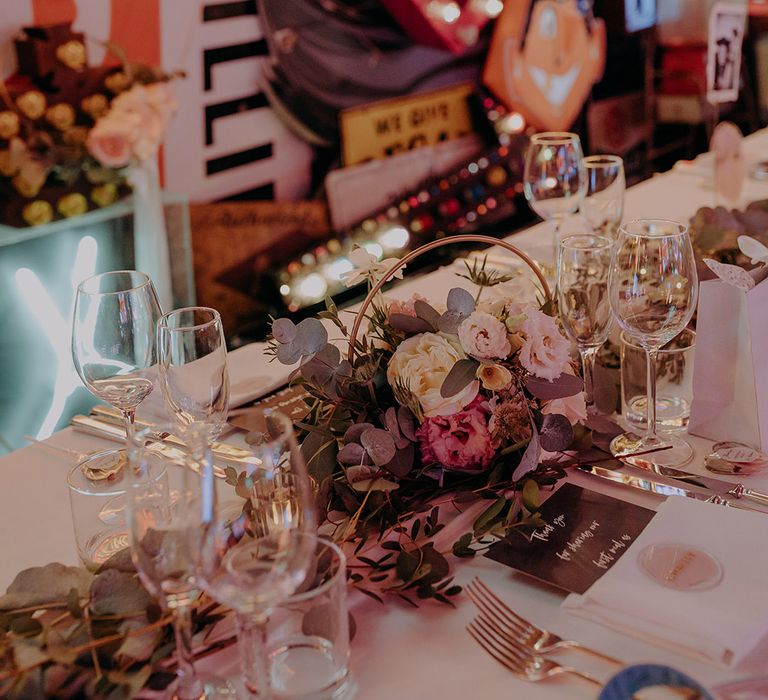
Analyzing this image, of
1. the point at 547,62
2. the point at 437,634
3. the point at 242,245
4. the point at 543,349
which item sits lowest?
the point at 242,245

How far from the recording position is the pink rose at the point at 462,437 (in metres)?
0.97

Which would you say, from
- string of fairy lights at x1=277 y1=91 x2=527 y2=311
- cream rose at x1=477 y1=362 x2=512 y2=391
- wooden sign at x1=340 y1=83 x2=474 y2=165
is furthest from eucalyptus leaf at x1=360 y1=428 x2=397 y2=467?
wooden sign at x1=340 y1=83 x2=474 y2=165

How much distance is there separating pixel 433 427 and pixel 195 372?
0.91 ft

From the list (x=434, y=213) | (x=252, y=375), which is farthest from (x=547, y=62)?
(x=252, y=375)

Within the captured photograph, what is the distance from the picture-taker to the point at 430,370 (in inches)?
38.7

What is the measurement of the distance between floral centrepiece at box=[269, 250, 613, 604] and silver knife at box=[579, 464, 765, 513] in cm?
6

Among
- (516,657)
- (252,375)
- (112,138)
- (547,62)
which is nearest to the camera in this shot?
(516,657)

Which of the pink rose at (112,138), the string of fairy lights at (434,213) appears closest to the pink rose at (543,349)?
the pink rose at (112,138)

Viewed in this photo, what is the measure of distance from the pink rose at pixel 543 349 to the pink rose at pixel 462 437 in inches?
2.7

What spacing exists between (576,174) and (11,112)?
5.35 feet

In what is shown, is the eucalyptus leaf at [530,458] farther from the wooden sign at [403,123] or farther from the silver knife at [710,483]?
the wooden sign at [403,123]

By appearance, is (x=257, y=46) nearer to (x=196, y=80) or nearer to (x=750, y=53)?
(x=196, y=80)

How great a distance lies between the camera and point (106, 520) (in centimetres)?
94

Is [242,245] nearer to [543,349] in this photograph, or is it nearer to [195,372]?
[195,372]
